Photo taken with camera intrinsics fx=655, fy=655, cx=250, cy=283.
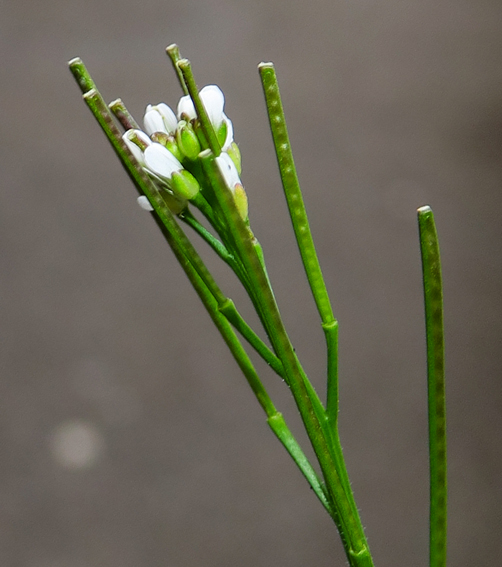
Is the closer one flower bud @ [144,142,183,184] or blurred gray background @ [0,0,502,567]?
flower bud @ [144,142,183,184]

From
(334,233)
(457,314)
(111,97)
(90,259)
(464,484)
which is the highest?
(111,97)

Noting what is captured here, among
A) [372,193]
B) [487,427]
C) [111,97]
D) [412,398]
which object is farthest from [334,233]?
[111,97]

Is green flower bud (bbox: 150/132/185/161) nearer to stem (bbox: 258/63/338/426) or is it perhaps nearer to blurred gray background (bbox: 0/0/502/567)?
stem (bbox: 258/63/338/426)

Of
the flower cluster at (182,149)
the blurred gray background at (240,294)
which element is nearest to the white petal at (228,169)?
the flower cluster at (182,149)

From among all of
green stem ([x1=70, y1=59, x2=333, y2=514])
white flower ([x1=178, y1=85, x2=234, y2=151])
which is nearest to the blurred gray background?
green stem ([x1=70, y1=59, x2=333, y2=514])

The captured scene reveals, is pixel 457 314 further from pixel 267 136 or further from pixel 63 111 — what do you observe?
pixel 63 111

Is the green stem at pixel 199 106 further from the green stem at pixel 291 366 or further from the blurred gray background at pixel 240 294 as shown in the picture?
the blurred gray background at pixel 240 294

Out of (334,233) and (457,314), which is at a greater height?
(334,233)

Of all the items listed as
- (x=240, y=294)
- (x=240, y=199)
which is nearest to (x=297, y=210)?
(x=240, y=199)
